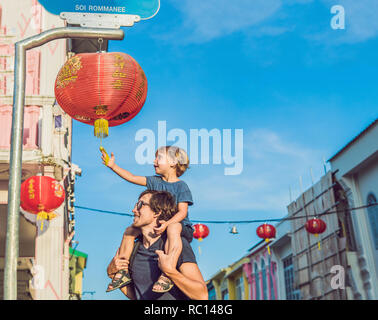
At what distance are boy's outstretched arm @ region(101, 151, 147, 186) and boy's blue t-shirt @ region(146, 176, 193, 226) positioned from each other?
0.07 metres

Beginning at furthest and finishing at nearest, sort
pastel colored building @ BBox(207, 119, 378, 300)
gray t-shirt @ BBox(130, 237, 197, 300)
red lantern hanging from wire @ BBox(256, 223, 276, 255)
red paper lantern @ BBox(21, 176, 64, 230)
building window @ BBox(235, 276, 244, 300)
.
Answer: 1. building window @ BBox(235, 276, 244, 300)
2. pastel colored building @ BBox(207, 119, 378, 300)
3. red lantern hanging from wire @ BBox(256, 223, 276, 255)
4. red paper lantern @ BBox(21, 176, 64, 230)
5. gray t-shirt @ BBox(130, 237, 197, 300)

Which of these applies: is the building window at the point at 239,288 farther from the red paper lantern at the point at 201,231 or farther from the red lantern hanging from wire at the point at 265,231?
the red paper lantern at the point at 201,231

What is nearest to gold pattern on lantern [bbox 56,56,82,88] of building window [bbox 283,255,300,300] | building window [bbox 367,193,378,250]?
building window [bbox 367,193,378,250]

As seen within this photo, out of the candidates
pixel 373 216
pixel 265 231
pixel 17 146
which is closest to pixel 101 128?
pixel 17 146

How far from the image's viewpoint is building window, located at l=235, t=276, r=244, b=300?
3088cm

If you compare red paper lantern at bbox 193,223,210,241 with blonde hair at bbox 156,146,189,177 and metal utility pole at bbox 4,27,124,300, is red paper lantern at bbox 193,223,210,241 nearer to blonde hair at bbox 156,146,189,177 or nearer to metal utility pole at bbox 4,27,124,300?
blonde hair at bbox 156,146,189,177

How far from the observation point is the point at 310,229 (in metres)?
15.1

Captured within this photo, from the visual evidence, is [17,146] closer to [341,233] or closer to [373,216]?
[373,216]

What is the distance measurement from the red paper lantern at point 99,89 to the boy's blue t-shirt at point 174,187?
2.49 feet

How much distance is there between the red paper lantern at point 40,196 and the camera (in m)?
8.02

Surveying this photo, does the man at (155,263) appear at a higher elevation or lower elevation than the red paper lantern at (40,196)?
lower

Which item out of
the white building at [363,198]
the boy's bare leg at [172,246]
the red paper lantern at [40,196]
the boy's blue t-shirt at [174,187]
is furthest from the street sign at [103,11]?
the white building at [363,198]

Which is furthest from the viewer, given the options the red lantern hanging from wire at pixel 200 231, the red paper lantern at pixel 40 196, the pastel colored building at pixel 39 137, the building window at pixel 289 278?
the building window at pixel 289 278

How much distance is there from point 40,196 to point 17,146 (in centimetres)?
427
